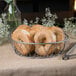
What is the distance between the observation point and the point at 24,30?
776 millimetres

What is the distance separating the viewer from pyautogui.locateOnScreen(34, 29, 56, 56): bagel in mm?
732

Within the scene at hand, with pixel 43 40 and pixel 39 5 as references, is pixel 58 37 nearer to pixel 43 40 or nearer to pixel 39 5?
pixel 43 40

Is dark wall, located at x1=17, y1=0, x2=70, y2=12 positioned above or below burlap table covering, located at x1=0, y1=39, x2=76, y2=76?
above

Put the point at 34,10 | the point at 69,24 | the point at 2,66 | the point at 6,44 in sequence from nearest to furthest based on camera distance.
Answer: the point at 2,66, the point at 6,44, the point at 69,24, the point at 34,10

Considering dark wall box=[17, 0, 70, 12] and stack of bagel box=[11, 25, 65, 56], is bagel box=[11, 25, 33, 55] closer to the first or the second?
stack of bagel box=[11, 25, 65, 56]

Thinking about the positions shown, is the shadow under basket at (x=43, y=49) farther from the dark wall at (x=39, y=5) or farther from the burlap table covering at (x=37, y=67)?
the dark wall at (x=39, y=5)

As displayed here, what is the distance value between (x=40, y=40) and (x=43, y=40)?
15 mm

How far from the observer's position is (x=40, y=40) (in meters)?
0.74

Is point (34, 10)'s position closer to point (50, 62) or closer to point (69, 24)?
point (69, 24)

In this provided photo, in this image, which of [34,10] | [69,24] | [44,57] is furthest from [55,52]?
[34,10]

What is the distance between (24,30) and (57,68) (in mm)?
197

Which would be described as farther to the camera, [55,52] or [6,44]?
[6,44]

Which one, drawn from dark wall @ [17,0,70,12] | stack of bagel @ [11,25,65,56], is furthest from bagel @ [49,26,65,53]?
dark wall @ [17,0,70,12]

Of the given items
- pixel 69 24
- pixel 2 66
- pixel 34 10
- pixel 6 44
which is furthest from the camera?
pixel 34 10
